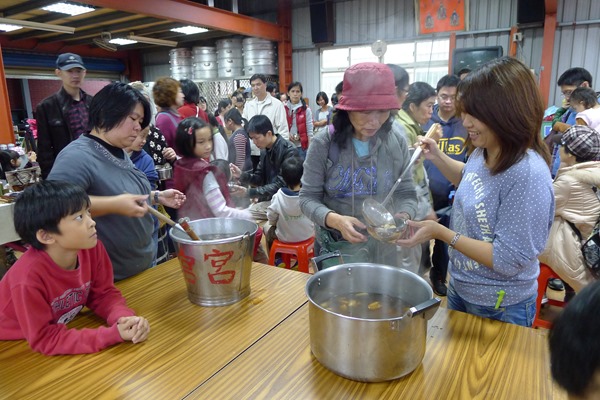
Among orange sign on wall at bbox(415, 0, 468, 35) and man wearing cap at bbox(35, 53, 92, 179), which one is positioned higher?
orange sign on wall at bbox(415, 0, 468, 35)

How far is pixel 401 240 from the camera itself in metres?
1.27

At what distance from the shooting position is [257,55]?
339 inches

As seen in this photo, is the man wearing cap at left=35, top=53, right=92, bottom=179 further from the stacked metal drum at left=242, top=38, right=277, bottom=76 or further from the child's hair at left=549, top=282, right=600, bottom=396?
the stacked metal drum at left=242, top=38, right=277, bottom=76

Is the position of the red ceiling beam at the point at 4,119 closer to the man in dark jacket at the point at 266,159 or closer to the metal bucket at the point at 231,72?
the man in dark jacket at the point at 266,159

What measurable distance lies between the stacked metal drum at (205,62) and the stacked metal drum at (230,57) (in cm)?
24

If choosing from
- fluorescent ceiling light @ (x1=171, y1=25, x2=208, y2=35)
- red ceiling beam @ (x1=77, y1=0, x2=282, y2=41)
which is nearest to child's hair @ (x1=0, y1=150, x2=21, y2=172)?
red ceiling beam @ (x1=77, y1=0, x2=282, y2=41)

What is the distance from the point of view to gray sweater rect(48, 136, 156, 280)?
4.47 feet

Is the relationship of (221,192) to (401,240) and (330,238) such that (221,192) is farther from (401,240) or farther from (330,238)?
(401,240)

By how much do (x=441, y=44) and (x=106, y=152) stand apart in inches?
300

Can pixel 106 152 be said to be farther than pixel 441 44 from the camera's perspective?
No

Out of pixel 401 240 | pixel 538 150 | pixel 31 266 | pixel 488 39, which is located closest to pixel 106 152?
pixel 31 266

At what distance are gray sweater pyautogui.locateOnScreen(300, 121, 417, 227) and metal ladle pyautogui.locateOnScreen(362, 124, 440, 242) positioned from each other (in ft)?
0.15

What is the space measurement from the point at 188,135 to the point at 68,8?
6.29 meters

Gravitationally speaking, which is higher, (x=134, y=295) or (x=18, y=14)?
(x=18, y=14)
